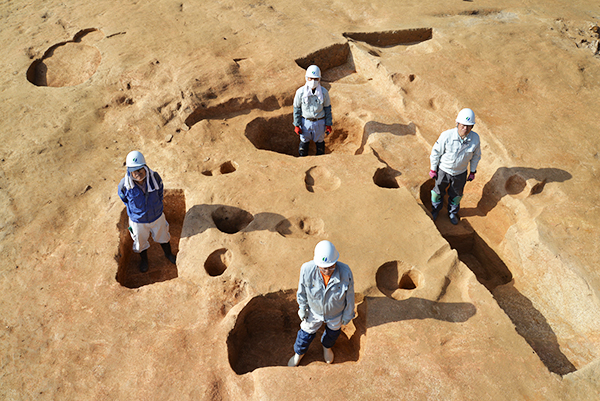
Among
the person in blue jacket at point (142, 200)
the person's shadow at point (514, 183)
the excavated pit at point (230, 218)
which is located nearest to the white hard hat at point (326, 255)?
the excavated pit at point (230, 218)

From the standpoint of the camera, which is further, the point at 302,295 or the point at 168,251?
the point at 168,251

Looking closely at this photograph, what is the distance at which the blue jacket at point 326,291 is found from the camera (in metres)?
4.35

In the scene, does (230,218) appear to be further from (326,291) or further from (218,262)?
(326,291)

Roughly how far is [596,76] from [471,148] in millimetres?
4513

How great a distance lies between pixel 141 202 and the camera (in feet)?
18.4

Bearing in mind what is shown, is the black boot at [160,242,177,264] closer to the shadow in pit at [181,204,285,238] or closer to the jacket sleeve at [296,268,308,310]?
the shadow in pit at [181,204,285,238]

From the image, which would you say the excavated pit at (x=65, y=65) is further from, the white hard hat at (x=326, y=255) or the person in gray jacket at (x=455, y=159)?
the white hard hat at (x=326, y=255)

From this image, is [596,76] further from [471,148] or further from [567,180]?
[471,148]

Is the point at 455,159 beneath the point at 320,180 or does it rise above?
above

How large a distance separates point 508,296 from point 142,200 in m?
5.04

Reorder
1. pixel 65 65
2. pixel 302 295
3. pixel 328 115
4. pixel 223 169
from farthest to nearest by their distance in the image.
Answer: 1. pixel 65 65
2. pixel 328 115
3. pixel 223 169
4. pixel 302 295

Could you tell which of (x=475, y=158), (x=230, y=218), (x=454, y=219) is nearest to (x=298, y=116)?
(x=230, y=218)

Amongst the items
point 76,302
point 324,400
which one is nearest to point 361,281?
point 324,400

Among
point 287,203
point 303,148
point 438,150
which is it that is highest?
point 438,150
